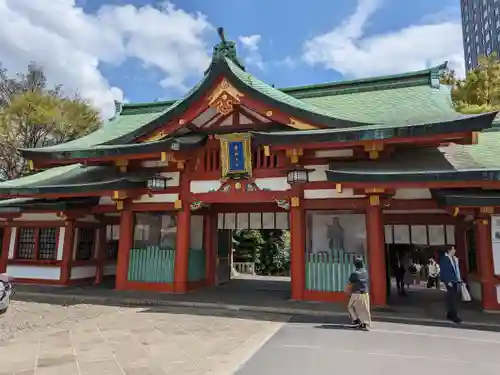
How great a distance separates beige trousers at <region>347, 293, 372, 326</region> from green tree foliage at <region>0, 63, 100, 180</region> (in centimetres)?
2620

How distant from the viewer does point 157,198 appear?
13039mm

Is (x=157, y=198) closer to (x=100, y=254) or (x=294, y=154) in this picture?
(x=100, y=254)

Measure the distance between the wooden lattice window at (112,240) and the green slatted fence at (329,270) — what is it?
29.3 feet

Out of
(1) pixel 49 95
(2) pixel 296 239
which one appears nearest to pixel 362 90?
(2) pixel 296 239

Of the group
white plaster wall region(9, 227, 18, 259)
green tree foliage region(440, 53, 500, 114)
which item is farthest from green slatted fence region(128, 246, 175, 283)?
green tree foliage region(440, 53, 500, 114)

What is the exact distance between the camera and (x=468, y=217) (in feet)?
36.6

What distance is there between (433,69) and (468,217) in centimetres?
576

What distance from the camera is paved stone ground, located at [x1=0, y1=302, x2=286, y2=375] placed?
5730 millimetres

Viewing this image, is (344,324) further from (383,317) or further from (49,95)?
(49,95)

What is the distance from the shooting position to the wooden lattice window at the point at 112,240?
16.4 metres

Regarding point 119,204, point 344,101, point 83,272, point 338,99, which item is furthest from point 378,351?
point 83,272

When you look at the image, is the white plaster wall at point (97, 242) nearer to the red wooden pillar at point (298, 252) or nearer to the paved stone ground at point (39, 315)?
the paved stone ground at point (39, 315)

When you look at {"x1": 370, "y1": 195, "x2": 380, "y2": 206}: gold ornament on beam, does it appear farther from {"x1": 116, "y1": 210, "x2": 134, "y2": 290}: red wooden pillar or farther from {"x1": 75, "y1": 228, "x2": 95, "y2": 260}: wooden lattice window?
{"x1": 75, "y1": 228, "x2": 95, "y2": 260}: wooden lattice window

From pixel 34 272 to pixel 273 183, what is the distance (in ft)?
32.5
